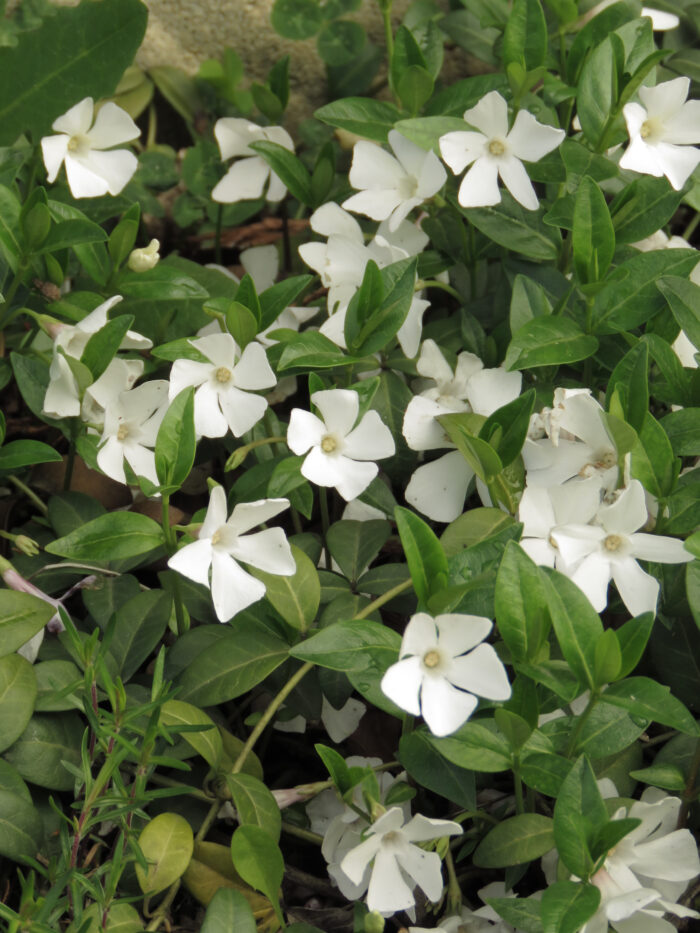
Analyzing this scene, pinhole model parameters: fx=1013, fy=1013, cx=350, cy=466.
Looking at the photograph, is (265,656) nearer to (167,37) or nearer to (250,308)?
(250,308)

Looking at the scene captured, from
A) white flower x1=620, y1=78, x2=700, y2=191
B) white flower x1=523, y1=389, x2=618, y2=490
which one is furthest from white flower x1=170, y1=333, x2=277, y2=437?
white flower x1=620, y1=78, x2=700, y2=191

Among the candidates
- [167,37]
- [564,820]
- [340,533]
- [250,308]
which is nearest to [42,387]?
[250,308]

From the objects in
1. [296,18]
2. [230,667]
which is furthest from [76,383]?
[296,18]

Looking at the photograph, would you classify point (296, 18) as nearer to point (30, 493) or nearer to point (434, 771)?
point (30, 493)

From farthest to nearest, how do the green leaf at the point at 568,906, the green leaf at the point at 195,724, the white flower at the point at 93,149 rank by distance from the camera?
the white flower at the point at 93,149 < the green leaf at the point at 195,724 < the green leaf at the point at 568,906

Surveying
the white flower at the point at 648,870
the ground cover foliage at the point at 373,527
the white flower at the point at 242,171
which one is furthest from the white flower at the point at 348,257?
the white flower at the point at 648,870

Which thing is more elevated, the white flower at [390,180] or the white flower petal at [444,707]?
the white flower at [390,180]

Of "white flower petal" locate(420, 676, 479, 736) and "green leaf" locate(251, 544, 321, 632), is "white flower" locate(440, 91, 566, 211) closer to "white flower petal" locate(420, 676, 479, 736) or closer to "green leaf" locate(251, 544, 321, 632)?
"green leaf" locate(251, 544, 321, 632)

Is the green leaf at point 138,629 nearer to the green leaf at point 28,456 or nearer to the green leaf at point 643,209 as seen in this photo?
the green leaf at point 28,456
